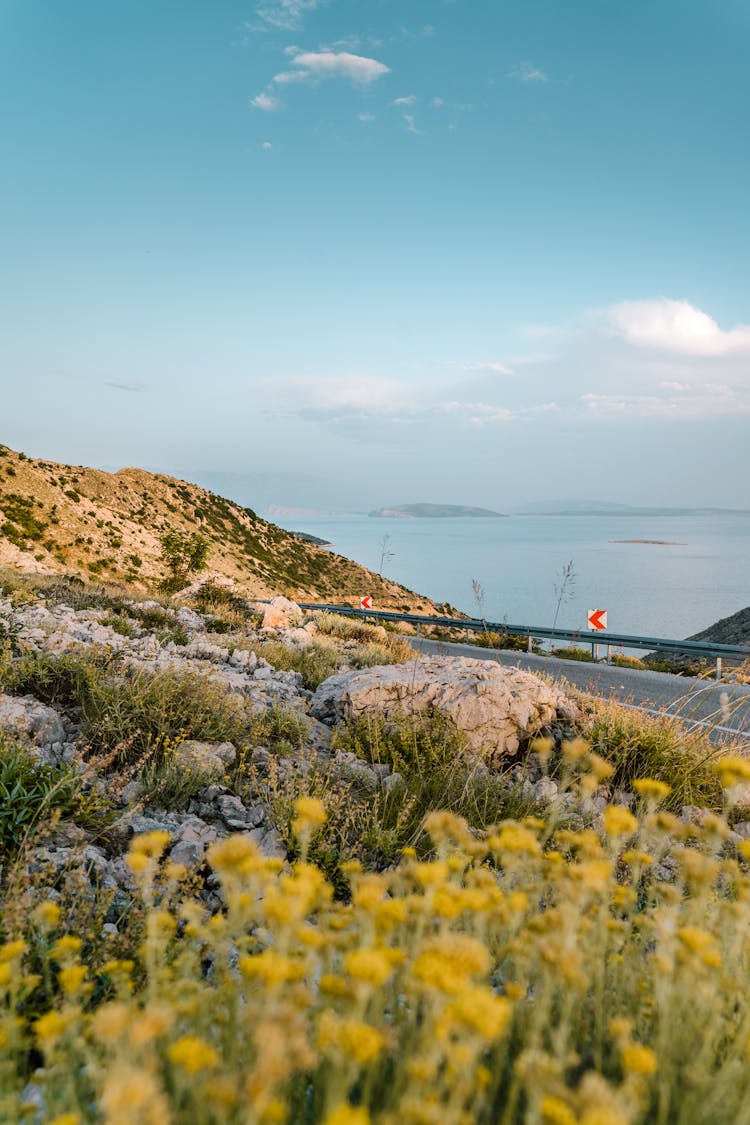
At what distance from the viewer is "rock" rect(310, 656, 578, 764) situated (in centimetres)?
595

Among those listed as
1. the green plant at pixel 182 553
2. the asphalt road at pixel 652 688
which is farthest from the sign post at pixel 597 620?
the green plant at pixel 182 553

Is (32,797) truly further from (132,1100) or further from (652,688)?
(652,688)

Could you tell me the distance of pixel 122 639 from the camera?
295 inches

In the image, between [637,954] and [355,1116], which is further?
[637,954]

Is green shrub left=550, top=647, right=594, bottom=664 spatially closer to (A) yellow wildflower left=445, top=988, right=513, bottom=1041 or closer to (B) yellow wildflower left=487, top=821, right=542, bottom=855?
(B) yellow wildflower left=487, top=821, right=542, bottom=855

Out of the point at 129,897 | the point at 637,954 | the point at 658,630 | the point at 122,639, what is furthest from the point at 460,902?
the point at 658,630

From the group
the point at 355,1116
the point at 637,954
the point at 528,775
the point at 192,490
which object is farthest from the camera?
the point at 192,490

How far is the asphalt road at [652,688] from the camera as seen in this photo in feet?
28.0

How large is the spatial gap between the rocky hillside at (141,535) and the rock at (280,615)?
860 centimetres

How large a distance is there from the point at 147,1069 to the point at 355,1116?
45 centimetres

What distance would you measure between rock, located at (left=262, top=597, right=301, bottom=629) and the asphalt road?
3.42m

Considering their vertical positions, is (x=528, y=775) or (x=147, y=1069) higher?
(x=147, y=1069)

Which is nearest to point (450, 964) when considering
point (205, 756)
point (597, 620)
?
point (205, 756)

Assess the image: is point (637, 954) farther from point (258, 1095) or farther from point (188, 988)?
point (258, 1095)
